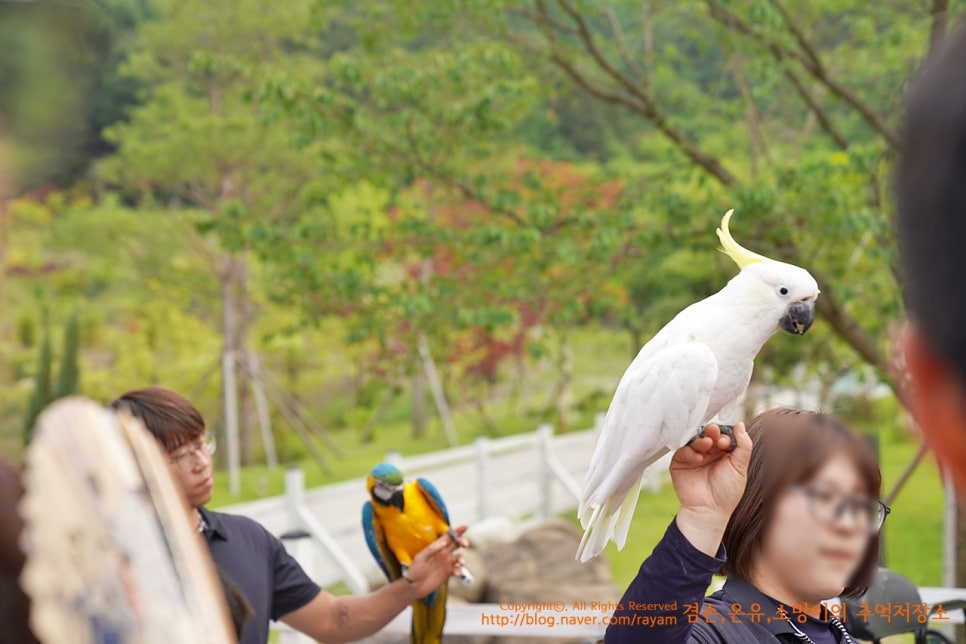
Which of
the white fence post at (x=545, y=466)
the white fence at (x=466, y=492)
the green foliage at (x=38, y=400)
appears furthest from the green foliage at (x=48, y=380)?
the white fence post at (x=545, y=466)

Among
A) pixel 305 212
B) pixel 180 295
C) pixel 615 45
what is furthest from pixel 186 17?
pixel 615 45

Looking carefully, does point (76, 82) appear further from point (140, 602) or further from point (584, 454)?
point (584, 454)

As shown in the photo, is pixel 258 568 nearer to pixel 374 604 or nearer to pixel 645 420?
pixel 374 604

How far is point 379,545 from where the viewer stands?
78.4 inches

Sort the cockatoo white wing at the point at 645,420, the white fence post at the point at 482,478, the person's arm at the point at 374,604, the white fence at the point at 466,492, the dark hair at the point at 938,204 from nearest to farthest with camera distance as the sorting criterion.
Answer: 1. the dark hair at the point at 938,204
2. the cockatoo white wing at the point at 645,420
3. the person's arm at the point at 374,604
4. the white fence at the point at 466,492
5. the white fence post at the point at 482,478

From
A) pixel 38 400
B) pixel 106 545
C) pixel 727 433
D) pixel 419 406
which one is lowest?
pixel 419 406

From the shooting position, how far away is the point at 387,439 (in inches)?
527

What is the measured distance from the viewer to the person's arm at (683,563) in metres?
1.07

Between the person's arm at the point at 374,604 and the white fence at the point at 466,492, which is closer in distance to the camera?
the person's arm at the point at 374,604

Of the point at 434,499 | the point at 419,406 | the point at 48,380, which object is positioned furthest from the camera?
the point at 419,406

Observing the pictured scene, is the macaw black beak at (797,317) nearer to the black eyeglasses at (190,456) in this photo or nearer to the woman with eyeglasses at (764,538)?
the woman with eyeglasses at (764,538)

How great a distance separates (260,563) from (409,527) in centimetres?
32

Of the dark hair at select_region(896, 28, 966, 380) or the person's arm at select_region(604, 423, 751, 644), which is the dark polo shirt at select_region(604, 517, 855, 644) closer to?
the person's arm at select_region(604, 423, 751, 644)

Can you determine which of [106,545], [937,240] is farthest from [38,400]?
[937,240]
